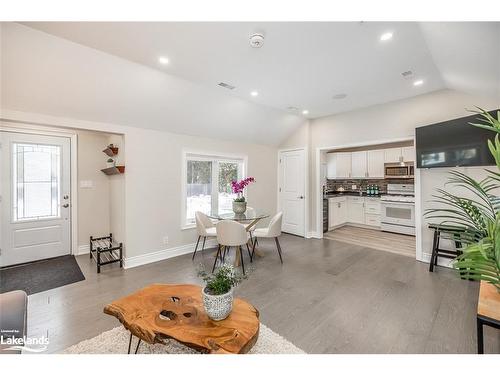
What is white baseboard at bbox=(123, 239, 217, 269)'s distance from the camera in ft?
10.9

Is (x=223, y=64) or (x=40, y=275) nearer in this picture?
(x=223, y=64)

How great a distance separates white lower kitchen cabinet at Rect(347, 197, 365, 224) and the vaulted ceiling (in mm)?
3133

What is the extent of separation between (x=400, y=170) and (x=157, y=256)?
581 centimetres

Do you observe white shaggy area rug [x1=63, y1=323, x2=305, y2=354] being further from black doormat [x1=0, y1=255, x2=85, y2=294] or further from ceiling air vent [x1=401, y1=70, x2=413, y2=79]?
ceiling air vent [x1=401, y1=70, x2=413, y2=79]

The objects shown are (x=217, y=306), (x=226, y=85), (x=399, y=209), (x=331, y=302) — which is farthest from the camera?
(x=399, y=209)

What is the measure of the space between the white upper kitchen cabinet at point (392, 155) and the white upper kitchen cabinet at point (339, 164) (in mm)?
932

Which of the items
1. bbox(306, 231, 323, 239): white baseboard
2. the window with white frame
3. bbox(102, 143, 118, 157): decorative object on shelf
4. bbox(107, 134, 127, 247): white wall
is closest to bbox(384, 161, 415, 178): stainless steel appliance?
bbox(306, 231, 323, 239): white baseboard

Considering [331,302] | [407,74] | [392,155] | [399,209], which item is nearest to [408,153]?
[392,155]

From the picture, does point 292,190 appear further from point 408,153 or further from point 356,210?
point 408,153

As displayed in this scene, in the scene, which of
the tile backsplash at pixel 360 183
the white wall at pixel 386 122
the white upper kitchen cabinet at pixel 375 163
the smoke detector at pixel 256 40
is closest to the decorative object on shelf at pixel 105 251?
the smoke detector at pixel 256 40

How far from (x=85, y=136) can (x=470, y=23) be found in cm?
510

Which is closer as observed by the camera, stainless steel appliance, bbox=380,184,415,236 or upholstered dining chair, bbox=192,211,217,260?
upholstered dining chair, bbox=192,211,217,260

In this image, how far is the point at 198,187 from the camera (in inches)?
169

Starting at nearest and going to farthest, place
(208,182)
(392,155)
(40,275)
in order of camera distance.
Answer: (40,275)
(208,182)
(392,155)
